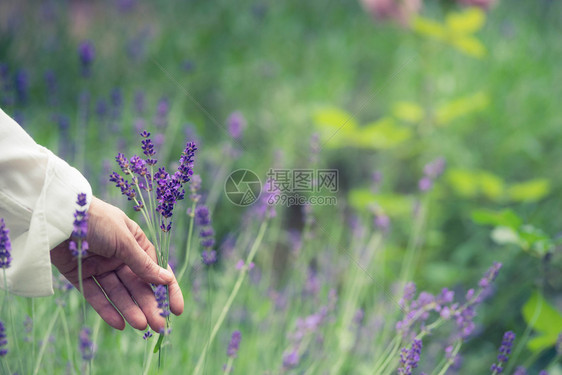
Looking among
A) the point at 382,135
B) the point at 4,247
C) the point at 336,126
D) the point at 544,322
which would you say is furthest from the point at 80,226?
the point at 382,135

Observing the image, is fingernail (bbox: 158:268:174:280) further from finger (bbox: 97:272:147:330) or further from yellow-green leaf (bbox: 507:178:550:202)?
yellow-green leaf (bbox: 507:178:550:202)

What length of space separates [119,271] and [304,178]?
1105 mm

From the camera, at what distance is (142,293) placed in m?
0.94

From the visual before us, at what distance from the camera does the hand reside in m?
0.86

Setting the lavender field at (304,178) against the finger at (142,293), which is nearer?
the finger at (142,293)

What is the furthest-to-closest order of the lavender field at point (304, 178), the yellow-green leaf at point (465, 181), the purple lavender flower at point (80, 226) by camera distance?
the yellow-green leaf at point (465, 181) < the lavender field at point (304, 178) < the purple lavender flower at point (80, 226)

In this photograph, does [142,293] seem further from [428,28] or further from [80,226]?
[428,28]

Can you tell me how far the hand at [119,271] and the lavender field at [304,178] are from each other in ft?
0.10

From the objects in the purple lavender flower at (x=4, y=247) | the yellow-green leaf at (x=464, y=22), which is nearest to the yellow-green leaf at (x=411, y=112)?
the yellow-green leaf at (x=464, y=22)

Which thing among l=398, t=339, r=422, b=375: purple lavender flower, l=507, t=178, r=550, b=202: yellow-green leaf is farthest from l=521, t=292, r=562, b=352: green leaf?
l=507, t=178, r=550, b=202: yellow-green leaf

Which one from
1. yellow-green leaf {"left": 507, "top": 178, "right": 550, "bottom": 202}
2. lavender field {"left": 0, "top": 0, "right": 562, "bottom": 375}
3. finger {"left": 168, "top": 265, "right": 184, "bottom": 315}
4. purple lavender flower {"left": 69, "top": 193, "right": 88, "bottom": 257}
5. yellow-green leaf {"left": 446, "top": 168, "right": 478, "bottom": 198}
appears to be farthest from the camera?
yellow-green leaf {"left": 446, "top": 168, "right": 478, "bottom": 198}

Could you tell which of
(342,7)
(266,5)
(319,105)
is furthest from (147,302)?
(342,7)

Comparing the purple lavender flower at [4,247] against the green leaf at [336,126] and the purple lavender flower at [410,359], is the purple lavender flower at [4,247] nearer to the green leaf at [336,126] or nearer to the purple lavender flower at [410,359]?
the purple lavender flower at [410,359]

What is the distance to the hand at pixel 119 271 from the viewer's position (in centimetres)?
86
